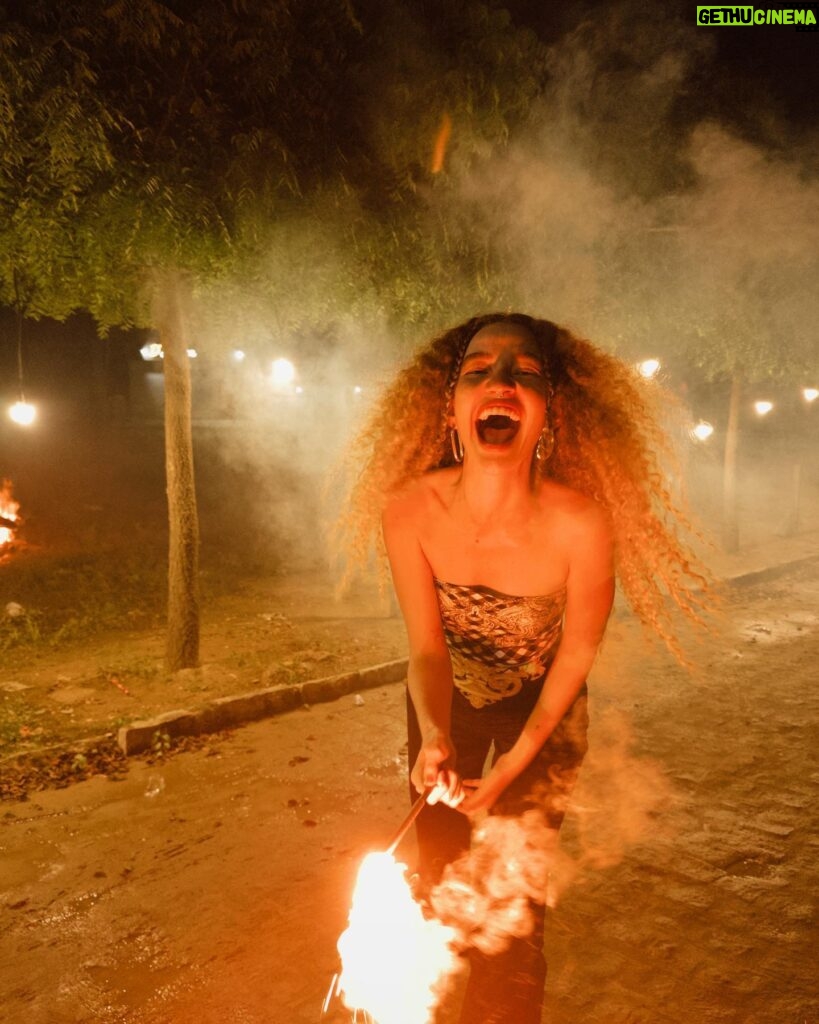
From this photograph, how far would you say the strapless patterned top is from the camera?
104 inches

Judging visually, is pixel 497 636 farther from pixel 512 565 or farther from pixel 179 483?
pixel 179 483

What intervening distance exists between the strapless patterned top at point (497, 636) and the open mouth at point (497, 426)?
54 cm

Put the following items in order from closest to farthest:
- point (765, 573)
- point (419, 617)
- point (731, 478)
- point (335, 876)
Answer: point (419, 617)
point (335, 876)
point (765, 573)
point (731, 478)

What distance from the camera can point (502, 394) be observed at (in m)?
2.52

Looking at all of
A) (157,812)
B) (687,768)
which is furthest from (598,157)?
(157,812)

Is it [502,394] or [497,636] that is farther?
[497,636]

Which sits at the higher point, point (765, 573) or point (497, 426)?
point (497, 426)

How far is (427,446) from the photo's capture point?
3141 mm

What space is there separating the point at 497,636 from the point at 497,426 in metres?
0.76

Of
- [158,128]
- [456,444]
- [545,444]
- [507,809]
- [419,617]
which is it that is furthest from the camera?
[158,128]

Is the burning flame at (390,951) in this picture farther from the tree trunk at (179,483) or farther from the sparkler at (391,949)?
the tree trunk at (179,483)

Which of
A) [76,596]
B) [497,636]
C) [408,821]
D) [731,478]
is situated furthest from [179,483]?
[731,478]

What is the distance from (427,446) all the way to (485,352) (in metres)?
0.60

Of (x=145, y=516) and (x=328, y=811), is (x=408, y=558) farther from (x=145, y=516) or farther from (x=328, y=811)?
(x=145, y=516)
